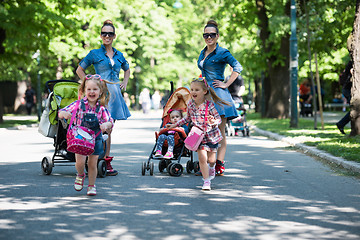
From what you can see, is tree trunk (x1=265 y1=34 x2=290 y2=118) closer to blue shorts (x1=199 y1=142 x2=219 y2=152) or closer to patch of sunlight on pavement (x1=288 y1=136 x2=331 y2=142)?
patch of sunlight on pavement (x1=288 y1=136 x2=331 y2=142)

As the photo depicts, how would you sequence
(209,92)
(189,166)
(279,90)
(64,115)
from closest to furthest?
(64,115) → (209,92) → (189,166) → (279,90)

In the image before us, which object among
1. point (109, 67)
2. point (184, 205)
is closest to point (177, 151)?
point (109, 67)

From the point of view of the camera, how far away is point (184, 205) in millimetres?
6961

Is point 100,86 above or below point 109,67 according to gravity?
below

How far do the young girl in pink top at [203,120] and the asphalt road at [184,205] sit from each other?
37 centimetres

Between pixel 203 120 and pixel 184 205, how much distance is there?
5.55 feet

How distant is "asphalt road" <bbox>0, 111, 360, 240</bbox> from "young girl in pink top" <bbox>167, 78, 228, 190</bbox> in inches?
14.5

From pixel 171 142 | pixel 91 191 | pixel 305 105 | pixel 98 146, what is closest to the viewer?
pixel 91 191

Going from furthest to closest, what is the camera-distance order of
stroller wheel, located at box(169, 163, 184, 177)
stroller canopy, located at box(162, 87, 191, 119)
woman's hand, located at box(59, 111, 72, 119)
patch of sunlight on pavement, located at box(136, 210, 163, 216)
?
1. stroller canopy, located at box(162, 87, 191, 119)
2. stroller wheel, located at box(169, 163, 184, 177)
3. woman's hand, located at box(59, 111, 72, 119)
4. patch of sunlight on pavement, located at box(136, 210, 163, 216)

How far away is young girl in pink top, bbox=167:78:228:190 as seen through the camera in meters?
8.30

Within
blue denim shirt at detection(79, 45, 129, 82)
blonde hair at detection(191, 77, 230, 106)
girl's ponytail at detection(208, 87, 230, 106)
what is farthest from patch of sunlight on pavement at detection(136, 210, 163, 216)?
blue denim shirt at detection(79, 45, 129, 82)

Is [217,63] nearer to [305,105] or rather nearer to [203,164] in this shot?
[203,164]

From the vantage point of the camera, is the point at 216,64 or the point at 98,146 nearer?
the point at 98,146

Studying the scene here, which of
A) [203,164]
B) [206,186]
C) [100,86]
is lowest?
[206,186]
